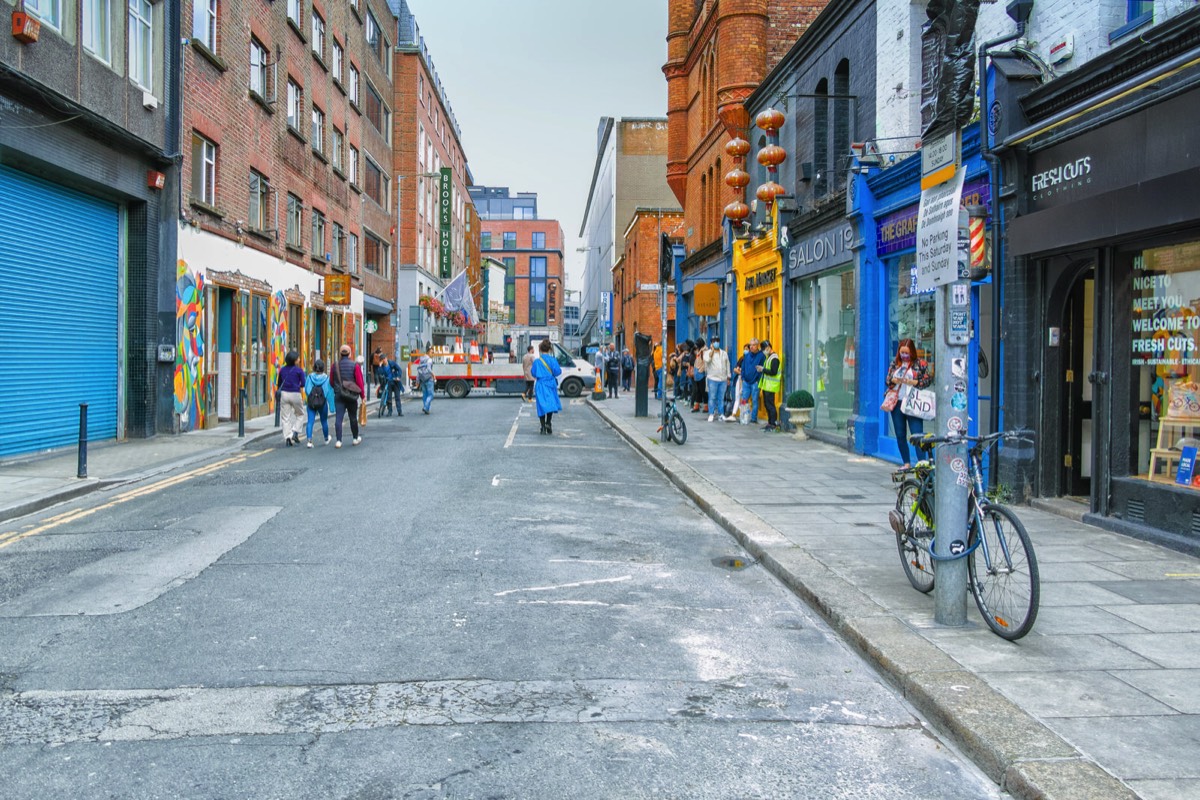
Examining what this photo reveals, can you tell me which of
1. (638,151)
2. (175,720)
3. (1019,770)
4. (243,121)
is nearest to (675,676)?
(1019,770)

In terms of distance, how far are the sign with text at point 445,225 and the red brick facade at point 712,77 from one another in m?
26.9

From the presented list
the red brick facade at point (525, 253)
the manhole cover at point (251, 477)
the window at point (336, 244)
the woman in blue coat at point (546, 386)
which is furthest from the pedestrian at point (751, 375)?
the red brick facade at point (525, 253)

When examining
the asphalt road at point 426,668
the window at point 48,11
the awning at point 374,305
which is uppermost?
the window at point 48,11

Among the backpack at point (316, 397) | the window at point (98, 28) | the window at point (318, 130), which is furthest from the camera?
the window at point (318, 130)

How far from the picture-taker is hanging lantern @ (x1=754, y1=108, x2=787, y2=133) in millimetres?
19250

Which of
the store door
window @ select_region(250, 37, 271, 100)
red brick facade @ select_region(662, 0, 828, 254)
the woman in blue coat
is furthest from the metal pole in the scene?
window @ select_region(250, 37, 271, 100)

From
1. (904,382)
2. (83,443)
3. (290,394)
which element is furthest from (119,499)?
(904,382)

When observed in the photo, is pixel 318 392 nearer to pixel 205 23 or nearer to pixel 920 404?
pixel 205 23

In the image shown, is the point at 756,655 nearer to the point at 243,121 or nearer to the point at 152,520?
the point at 152,520

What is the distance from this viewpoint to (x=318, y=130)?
29.8m

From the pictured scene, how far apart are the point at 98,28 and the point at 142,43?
182 cm

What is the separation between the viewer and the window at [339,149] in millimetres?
32125

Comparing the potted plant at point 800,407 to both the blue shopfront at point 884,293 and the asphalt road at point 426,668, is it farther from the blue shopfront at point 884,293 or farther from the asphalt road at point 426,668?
the asphalt road at point 426,668

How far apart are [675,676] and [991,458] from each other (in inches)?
268
